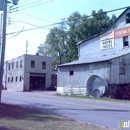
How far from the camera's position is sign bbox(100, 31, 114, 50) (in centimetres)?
3717

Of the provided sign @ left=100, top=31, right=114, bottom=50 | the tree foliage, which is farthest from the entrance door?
sign @ left=100, top=31, right=114, bottom=50

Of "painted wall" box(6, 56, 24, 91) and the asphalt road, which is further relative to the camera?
"painted wall" box(6, 56, 24, 91)

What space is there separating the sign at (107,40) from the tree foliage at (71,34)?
12.7 m

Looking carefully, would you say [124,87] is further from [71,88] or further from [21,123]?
[21,123]

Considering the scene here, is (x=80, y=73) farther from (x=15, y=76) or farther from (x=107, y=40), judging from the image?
(x=15, y=76)

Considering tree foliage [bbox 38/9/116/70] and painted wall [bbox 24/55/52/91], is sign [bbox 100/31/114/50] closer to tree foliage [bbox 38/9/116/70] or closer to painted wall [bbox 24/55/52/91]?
tree foliage [bbox 38/9/116/70]

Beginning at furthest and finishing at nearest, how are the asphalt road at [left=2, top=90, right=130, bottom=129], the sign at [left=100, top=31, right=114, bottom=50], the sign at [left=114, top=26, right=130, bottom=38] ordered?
the sign at [left=100, top=31, right=114, bottom=50], the sign at [left=114, top=26, right=130, bottom=38], the asphalt road at [left=2, top=90, right=130, bottom=129]

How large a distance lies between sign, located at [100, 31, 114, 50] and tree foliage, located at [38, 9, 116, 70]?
501 inches

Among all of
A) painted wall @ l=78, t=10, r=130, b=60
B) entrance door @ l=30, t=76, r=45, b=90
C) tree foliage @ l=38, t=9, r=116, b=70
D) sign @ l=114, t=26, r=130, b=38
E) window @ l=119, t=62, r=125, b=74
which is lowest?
entrance door @ l=30, t=76, r=45, b=90

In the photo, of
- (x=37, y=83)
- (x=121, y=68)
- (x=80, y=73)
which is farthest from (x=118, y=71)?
(x=37, y=83)

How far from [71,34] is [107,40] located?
25.1 metres

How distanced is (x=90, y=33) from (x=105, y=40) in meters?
17.3

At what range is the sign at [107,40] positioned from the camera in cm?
3717

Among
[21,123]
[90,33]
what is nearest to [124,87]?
[21,123]
